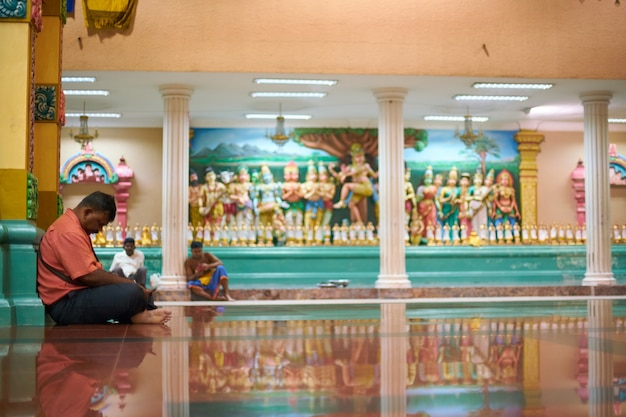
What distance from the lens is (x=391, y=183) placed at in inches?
795

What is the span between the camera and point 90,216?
325 inches

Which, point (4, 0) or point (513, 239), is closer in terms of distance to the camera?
point (4, 0)

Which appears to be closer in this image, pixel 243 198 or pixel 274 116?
pixel 274 116

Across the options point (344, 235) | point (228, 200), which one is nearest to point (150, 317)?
point (344, 235)

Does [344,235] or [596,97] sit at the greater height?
[596,97]

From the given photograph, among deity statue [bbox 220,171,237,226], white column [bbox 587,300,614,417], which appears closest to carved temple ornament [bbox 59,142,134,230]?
deity statue [bbox 220,171,237,226]

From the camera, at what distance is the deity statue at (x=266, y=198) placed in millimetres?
24609

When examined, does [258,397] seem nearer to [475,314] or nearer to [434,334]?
[434,334]

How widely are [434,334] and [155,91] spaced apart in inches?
571

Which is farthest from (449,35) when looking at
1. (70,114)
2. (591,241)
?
(70,114)

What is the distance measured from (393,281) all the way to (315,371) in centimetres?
1532

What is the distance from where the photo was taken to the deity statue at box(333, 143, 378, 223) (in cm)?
2506

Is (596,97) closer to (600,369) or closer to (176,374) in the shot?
(600,369)

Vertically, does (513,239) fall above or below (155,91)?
below
